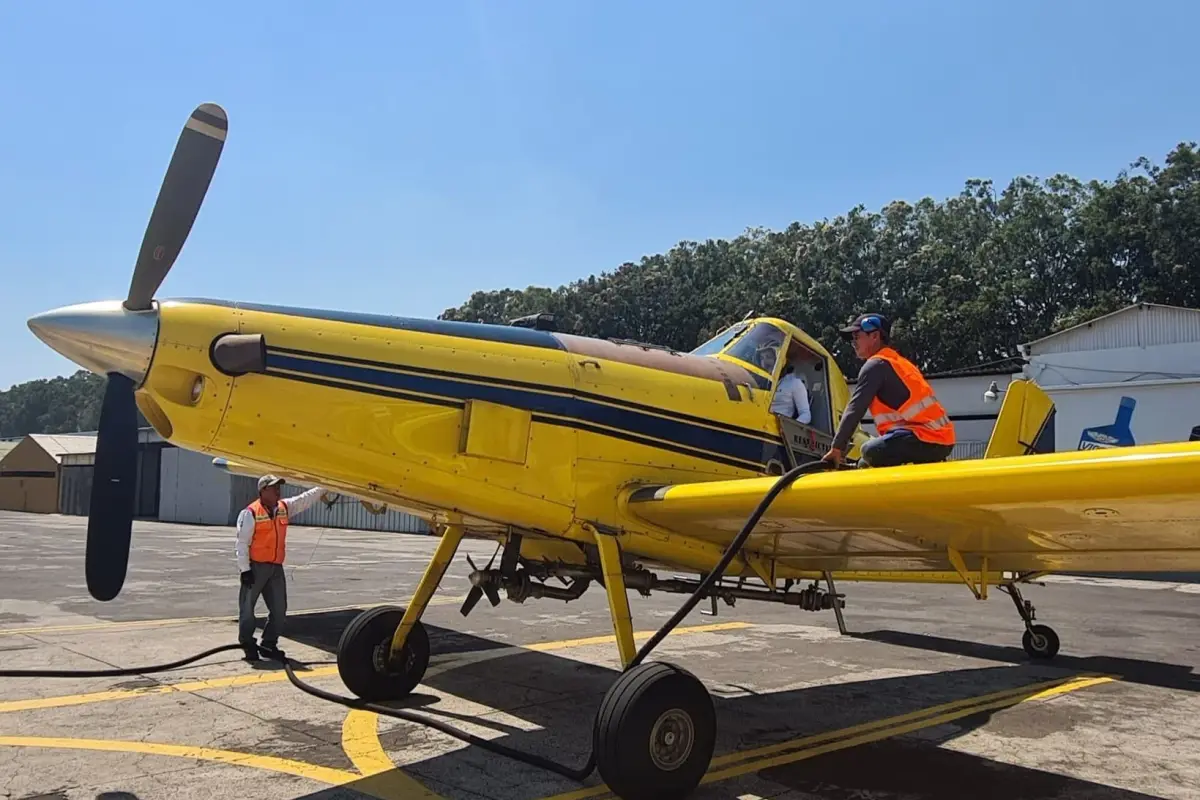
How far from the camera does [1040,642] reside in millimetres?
9453

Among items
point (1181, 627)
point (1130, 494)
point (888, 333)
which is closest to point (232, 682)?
point (888, 333)

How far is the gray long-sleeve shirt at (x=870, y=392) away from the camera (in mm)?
5281

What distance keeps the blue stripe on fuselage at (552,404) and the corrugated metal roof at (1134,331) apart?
22938 millimetres

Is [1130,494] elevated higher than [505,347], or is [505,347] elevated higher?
[505,347]

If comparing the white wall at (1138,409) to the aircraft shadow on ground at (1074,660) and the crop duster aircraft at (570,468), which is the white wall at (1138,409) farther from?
the crop duster aircraft at (570,468)

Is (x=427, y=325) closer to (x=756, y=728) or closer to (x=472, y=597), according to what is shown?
(x=472, y=597)

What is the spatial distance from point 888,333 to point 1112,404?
22273 millimetres

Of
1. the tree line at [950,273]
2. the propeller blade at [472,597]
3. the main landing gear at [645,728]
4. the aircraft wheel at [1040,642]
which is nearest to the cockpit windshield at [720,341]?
the main landing gear at [645,728]

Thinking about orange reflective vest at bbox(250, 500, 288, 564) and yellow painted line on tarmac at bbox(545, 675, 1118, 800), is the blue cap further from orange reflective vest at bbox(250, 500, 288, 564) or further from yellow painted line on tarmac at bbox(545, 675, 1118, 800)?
orange reflective vest at bbox(250, 500, 288, 564)

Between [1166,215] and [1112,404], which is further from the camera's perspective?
[1166,215]

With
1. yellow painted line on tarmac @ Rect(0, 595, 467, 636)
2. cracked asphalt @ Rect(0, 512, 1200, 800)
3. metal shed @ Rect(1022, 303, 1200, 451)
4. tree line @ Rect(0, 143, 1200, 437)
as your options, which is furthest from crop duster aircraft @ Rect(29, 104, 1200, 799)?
tree line @ Rect(0, 143, 1200, 437)

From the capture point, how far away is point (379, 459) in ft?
16.8

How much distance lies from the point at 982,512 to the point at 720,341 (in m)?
3.16

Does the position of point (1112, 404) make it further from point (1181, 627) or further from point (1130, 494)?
point (1130, 494)
